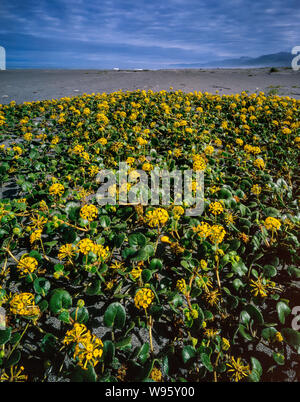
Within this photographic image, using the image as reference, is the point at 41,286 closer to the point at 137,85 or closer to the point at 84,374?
the point at 84,374

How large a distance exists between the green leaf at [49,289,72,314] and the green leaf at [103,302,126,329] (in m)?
0.32

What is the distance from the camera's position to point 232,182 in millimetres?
3174

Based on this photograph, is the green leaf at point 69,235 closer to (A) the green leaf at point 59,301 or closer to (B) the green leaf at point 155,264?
(A) the green leaf at point 59,301

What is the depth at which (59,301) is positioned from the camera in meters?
1.64

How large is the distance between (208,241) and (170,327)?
91 centimetres

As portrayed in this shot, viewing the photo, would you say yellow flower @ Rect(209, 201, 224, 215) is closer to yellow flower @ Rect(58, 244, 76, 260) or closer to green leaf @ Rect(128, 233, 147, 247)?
green leaf @ Rect(128, 233, 147, 247)

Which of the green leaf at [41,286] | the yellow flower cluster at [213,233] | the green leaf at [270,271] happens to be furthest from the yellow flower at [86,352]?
the green leaf at [270,271]

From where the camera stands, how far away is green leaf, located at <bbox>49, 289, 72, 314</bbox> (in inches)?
63.7

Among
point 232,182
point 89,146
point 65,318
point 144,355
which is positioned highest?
point 89,146

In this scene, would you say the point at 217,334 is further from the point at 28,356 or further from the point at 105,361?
the point at 28,356

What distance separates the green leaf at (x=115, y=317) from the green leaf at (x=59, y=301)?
321 millimetres

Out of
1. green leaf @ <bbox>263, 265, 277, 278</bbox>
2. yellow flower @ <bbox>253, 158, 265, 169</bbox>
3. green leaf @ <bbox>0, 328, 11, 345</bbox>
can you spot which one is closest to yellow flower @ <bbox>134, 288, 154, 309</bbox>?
green leaf @ <bbox>0, 328, 11, 345</bbox>
